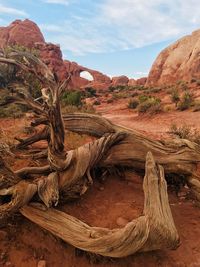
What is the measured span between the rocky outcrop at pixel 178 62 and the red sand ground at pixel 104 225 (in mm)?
42495

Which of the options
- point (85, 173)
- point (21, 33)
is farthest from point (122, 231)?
point (21, 33)

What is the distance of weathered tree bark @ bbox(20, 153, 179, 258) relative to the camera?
9.63 feet

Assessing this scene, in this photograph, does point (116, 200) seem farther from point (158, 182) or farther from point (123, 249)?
point (123, 249)

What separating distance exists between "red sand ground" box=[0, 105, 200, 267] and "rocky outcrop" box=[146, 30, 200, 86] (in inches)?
1673

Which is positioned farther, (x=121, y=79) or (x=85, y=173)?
(x=121, y=79)

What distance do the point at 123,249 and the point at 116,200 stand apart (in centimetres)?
142

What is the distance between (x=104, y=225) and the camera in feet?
12.1

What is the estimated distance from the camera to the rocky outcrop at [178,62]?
1870 inches

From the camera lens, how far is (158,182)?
3.94m

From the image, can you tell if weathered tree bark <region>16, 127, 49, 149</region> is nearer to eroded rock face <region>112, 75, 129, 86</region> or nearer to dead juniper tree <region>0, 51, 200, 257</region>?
dead juniper tree <region>0, 51, 200, 257</region>

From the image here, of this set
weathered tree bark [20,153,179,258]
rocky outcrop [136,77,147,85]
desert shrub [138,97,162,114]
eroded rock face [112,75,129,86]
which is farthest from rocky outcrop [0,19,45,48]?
weathered tree bark [20,153,179,258]

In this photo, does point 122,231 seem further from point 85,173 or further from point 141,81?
point 141,81

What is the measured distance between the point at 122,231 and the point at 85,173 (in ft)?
4.53

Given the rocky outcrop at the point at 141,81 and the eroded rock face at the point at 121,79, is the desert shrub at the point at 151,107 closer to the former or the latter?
the rocky outcrop at the point at 141,81
